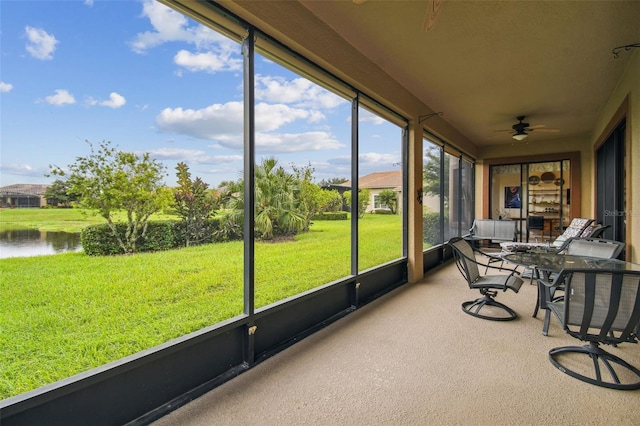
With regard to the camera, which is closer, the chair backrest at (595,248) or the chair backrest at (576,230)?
the chair backrest at (595,248)

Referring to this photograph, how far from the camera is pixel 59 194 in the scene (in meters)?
1.77

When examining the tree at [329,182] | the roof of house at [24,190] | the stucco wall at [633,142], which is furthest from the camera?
the tree at [329,182]

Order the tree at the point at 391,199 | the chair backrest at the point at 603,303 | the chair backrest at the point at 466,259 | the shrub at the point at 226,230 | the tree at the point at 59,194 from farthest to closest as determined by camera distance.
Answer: the tree at the point at 391,199
the chair backrest at the point at 466,259
the shrub at the point at 226,230
the chair backrest at the point at 603,303
the tree at the point at 59,194

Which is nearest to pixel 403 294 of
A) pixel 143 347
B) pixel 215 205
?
pixel 215 205

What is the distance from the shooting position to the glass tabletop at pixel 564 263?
278cm

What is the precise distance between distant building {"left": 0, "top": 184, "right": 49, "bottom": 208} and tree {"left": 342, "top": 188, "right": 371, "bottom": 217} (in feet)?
9.11

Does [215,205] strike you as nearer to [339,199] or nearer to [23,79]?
[23,79]

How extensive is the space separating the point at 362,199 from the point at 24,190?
3.20 m

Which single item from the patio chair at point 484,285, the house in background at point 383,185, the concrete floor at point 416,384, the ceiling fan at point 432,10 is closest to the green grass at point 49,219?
the concrete floor at point 416,384

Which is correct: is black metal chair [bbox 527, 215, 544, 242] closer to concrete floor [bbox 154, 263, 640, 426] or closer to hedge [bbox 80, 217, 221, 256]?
concrete floor [bbox 154, 263, 640, 426]

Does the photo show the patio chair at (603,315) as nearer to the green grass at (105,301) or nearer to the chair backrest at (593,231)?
the green grass at (105,301)

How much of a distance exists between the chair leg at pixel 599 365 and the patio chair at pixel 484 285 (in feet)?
2.42

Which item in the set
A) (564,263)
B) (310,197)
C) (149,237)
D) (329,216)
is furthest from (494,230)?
(149,237)

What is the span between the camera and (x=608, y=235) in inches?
217
